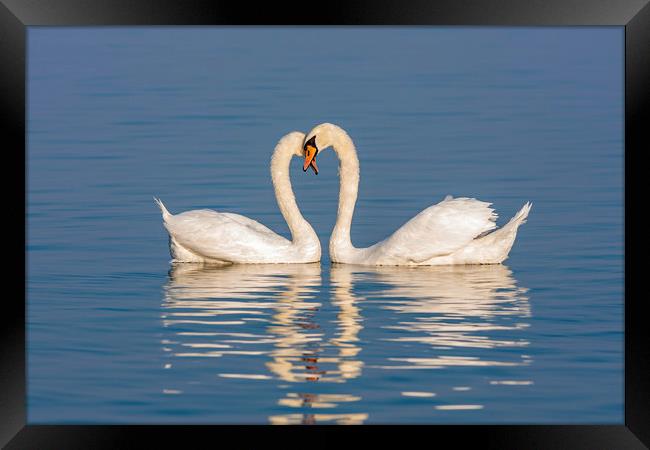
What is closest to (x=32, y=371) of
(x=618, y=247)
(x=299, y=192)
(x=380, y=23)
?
(x=380, y=23)

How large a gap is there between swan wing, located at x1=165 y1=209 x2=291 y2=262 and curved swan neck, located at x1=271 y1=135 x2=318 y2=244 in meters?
0.25

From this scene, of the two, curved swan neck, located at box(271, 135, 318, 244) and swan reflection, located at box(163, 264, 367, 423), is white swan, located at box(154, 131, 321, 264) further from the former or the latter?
swan reflection, located at box(163, 264, 367, 423)

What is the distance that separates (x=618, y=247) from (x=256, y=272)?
4.08 metres

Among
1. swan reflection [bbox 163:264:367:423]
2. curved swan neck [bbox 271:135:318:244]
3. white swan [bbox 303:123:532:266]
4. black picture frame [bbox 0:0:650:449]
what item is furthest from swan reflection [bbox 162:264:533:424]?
black picture frame [bbox 0:0:650:449]

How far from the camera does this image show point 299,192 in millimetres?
20484

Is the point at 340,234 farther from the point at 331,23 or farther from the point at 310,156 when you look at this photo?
the point at 331,23

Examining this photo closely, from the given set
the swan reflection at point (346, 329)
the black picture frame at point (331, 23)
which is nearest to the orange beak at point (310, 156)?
the swan reflection at point (346, 329)

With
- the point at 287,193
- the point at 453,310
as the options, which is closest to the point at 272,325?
the point at 453,310

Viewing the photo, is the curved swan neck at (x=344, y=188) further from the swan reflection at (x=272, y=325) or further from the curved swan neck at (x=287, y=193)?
the swan reflection at (x=272, y=325)

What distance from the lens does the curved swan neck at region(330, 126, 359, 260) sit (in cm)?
1608

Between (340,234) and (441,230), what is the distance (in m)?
1.43

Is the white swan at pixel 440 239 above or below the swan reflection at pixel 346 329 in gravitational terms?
above

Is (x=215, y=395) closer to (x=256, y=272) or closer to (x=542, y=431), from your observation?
(x=542, y=431)

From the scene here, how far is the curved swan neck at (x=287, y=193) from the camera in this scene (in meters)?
16.0
